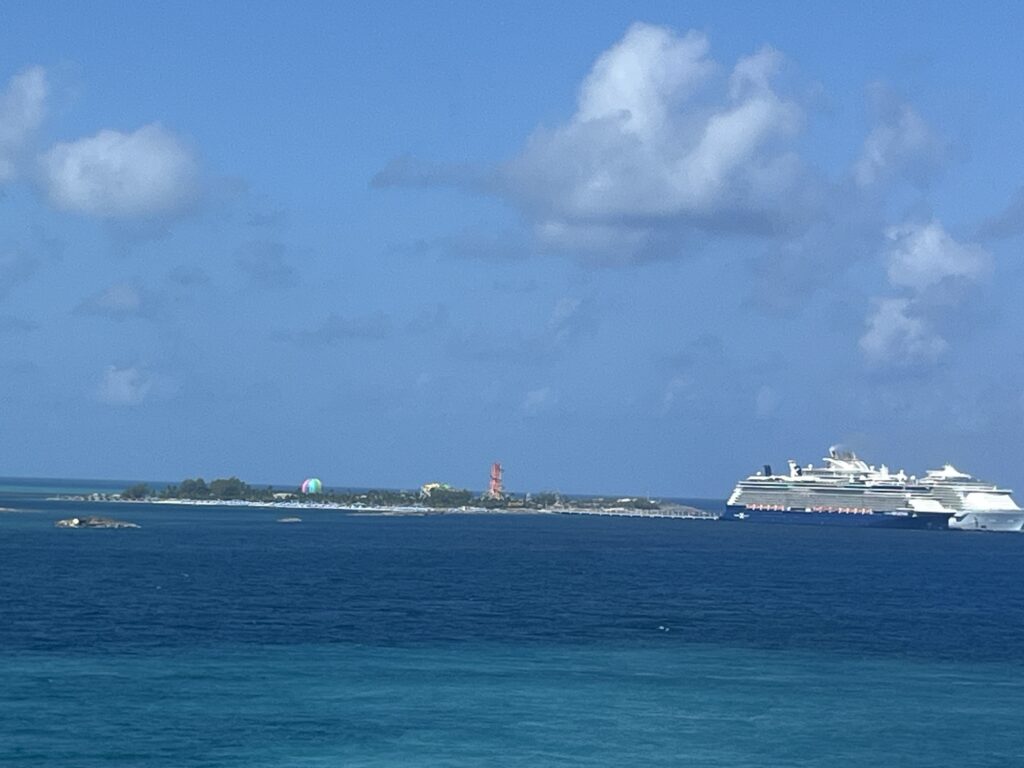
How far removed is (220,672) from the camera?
196 ft

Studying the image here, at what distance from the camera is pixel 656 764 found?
4619 centimetres

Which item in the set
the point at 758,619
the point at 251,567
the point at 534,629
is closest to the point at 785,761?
the point at 534,629

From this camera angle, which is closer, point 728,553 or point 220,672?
point 220,672

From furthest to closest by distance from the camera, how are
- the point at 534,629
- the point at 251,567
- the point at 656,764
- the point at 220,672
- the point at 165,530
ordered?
the point at 165,530
the point at 251,567
the point at 534,629
the point at 220,672
the point at 656,764

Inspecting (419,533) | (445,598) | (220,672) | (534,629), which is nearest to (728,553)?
(419,533)

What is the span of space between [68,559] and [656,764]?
87.7m

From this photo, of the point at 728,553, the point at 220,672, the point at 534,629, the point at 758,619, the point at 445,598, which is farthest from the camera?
the point at 728,553

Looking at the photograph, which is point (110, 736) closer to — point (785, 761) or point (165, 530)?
point (785, 761)

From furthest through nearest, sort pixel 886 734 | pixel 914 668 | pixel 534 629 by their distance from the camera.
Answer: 1. pixel 534 629
2. pixel 914 668
3. pixel 886 734

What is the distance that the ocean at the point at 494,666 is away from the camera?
48000 mm

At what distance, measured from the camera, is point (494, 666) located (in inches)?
2512

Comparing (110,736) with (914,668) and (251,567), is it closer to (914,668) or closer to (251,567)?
(914,668)

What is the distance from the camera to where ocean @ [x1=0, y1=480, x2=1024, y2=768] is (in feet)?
157

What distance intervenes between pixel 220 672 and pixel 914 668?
32.5 metres
